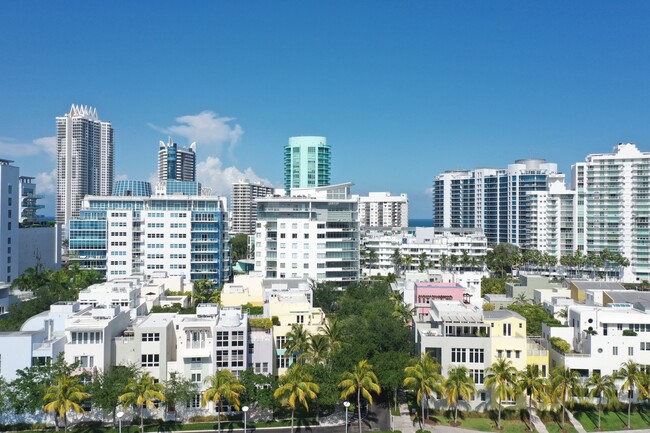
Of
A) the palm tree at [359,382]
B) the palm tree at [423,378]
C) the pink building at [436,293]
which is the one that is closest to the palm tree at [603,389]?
the palm tree at [423,378]

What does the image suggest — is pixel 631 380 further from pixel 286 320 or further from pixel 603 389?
pixel 286 320

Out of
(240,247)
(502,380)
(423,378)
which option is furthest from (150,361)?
(240,247)

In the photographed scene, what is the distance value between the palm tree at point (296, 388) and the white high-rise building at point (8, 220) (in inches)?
2341

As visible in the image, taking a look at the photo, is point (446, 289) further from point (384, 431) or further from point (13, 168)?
point (13, 168)

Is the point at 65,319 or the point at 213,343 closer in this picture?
the point at 213,343

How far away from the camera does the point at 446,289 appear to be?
214 ft

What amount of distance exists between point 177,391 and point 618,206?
364 ft

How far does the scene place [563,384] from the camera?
41.7 meters

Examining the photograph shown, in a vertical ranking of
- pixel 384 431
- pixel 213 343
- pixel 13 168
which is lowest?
pixel 384 431

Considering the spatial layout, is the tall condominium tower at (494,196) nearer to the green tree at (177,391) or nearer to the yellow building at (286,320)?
the yellow building at (286,320)

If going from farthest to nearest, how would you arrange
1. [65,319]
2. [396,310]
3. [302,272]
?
[302,272] → [396,310] → [65,319]

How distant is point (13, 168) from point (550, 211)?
11070cm

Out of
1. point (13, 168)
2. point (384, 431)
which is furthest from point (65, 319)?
point (13, 168)

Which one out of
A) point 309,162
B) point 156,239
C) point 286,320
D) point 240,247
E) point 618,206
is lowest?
point 286,320
